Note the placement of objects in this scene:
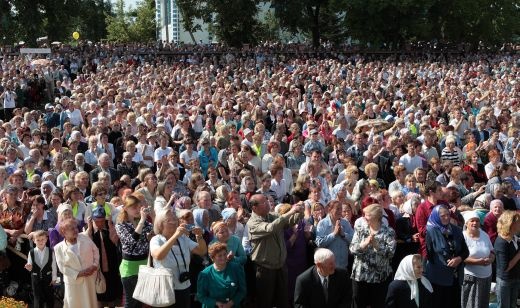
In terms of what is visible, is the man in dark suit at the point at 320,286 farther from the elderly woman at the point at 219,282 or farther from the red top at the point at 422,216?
the red top at the point at 422,216

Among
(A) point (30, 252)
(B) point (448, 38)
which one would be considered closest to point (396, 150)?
(A) point (30, 252)

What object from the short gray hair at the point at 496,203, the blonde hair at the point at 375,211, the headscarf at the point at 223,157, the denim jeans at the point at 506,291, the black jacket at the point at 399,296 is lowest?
the denim jeans at the point at 506,291

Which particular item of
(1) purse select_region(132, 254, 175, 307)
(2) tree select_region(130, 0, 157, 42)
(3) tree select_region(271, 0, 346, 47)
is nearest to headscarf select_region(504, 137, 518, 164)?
(1) purse select_region(132, 254, 175, 307)

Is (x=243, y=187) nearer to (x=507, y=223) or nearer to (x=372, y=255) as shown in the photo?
(x=372, y=255)

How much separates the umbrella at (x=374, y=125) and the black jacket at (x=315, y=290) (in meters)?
7.46

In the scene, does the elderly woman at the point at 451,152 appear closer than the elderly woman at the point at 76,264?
No

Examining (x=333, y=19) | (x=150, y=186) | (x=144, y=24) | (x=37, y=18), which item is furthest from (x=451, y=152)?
(x=144, y=24)

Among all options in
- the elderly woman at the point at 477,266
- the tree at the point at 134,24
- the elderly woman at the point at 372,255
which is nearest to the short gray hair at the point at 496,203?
the elderly woman at the point at 477,266

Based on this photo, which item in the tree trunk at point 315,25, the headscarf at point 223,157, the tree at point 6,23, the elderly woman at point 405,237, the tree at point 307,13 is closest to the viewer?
the elderly woman at point 405,237

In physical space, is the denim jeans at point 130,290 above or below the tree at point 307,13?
below

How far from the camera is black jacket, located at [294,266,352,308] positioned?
678 cm

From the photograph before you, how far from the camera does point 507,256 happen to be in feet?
25.6

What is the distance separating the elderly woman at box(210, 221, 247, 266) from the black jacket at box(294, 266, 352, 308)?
26.2 inches

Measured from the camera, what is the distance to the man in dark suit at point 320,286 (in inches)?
267
